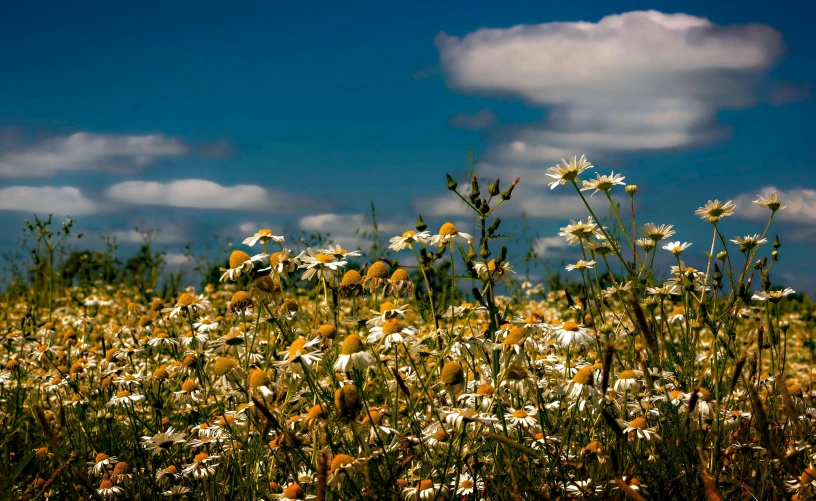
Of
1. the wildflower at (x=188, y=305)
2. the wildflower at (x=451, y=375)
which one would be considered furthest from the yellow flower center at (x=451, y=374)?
the wildflower at (x=188, y=305)

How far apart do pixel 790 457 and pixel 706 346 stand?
5.21 m

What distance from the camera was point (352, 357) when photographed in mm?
2488

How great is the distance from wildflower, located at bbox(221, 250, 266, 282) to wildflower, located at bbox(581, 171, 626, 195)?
184 cm

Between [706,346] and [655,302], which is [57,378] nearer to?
[655,302]

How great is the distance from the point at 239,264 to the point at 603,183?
197cm

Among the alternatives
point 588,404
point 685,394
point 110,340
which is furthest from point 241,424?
point 110,340

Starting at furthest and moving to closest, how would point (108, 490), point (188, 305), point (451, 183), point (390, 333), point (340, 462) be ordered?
point (188, 305), point (108, 490), point (451, 183), point (390, 333), point (340, 462)

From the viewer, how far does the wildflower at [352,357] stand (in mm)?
2473

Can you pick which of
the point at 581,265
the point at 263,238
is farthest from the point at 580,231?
the point at 263,238

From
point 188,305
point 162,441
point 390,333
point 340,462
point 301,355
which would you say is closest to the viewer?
point 340,462

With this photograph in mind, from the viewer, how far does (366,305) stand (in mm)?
9828

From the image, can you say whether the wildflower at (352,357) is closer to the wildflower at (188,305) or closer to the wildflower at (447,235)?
the wildflower at (447,235)

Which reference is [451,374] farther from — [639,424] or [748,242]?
[748,242]

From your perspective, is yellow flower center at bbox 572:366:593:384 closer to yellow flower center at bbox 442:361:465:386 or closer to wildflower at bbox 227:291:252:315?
yellow flower center at bbox 442:361:465:386
